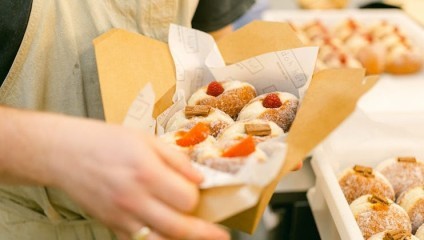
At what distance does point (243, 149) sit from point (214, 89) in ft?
1.04

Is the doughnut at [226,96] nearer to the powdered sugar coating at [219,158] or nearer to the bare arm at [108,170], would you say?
the powdered sugar coating at [219,158]

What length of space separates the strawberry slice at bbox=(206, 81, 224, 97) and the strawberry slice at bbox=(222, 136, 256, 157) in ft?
0.99

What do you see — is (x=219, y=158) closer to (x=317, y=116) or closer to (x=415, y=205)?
(x=317, y=116)

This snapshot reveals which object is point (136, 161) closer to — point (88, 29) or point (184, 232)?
point (184, 232)

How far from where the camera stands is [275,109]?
1007mm

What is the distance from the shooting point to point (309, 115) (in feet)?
2.81

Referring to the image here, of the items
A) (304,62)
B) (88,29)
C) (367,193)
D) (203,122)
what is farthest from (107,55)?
(367,193)

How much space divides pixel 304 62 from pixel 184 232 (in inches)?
21.3

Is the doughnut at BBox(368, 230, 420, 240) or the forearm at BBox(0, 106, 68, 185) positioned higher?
the forearm at BBox(0, 106, 68, 185)

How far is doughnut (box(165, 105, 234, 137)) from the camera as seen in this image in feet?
3.22

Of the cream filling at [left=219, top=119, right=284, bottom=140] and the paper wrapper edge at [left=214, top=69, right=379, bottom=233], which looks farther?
the cream filling at [left=219, top=119, right=284, bottom=140]

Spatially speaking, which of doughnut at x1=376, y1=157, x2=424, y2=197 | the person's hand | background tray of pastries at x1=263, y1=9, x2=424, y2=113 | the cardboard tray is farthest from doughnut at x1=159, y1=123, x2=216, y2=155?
background tray of pastries at x1=263, y1=9, x2=424, y2=113

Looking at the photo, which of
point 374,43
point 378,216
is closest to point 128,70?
point 378,216

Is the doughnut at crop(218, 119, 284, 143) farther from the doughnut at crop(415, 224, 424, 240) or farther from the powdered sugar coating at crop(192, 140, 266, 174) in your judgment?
the doughnut at crop(415, 224, 424, 240)
